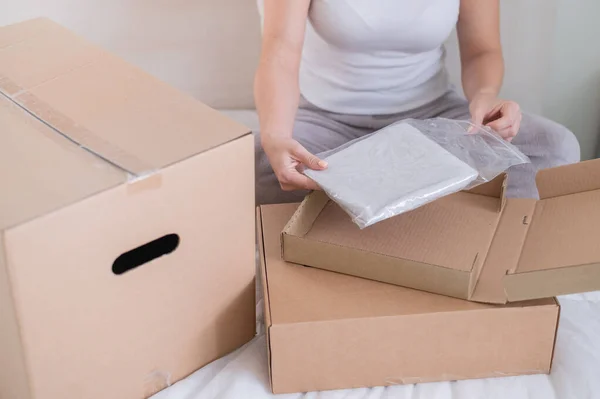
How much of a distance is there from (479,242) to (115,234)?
402 mm

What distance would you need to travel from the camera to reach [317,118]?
1159 millimetres

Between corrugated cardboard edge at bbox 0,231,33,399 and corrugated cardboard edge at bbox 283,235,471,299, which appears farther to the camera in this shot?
corrugated cardboard edge at bbox 283,235,471,299

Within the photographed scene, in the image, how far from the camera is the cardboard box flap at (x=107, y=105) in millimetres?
712

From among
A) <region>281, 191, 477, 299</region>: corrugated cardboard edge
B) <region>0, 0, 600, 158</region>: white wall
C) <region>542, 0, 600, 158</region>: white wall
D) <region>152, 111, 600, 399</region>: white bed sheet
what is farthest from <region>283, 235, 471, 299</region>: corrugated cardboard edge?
<region>542, 0, 600, 158</region>: white wall

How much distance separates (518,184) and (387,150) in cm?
36

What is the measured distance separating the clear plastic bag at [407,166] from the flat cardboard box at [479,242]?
44 millimetres

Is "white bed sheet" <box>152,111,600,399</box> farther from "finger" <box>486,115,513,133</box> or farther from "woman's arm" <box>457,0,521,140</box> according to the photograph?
"woman's arm" <box>457,0,521,140</box>

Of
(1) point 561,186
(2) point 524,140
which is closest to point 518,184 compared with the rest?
(2) point 524,140

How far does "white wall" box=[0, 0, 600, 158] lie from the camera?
1.30 m

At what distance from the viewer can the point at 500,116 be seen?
99 cm

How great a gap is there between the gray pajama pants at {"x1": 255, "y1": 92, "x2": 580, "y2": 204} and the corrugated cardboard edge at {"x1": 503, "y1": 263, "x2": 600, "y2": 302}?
16.3 inches

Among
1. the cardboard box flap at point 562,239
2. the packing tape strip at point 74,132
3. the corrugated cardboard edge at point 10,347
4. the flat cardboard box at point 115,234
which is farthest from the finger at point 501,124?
the corrugated cardboard edge at point 10,347

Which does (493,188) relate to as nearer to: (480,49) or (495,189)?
(495,189)

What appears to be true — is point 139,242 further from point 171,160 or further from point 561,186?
point 561,186
